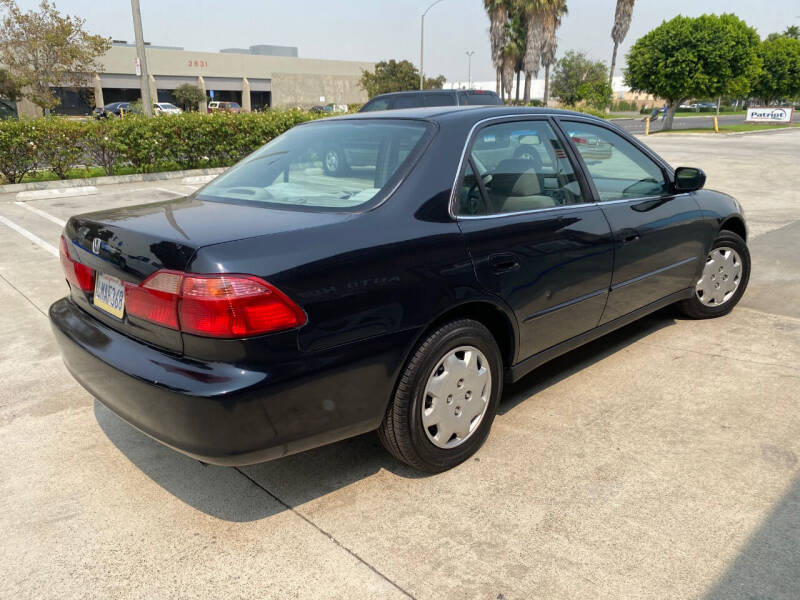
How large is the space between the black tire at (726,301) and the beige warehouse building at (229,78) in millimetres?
53503

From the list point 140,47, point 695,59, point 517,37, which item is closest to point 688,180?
point 140,47

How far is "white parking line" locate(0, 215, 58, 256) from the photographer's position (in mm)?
7590

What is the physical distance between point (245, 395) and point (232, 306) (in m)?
0.30

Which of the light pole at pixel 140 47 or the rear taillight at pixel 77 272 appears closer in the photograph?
the rear taillight at pixel 77 272

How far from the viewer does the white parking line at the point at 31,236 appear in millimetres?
7590

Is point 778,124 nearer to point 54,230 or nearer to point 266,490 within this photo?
point 54,230

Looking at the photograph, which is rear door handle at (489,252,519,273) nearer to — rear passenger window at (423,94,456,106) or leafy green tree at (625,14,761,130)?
rear passenger window at (423,94,456,106)

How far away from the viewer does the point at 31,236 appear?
8.39 metres

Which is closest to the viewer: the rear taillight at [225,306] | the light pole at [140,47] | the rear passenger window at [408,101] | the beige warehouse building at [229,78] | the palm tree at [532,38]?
the rear taillight at [225,306]

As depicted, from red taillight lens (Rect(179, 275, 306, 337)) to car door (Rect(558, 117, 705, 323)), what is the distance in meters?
2.10

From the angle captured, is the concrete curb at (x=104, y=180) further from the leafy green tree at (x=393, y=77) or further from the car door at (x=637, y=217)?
the leafy green tree at (x=393, y=77)

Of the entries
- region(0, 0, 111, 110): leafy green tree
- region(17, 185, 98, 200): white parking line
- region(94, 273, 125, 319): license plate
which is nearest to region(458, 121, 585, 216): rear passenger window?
region(94, 273, 125, 319): license plate

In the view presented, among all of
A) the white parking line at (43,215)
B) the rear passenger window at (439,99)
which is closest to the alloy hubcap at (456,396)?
the white parking line at (43,215)

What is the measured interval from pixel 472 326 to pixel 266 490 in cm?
116
